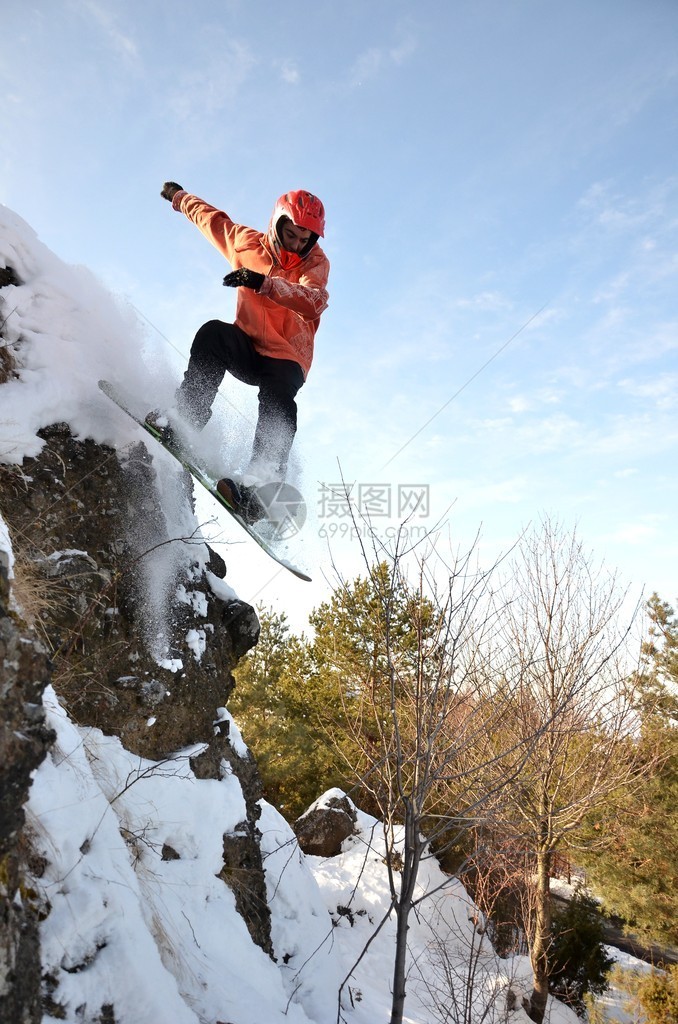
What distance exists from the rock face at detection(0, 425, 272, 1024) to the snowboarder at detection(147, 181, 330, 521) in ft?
2.23

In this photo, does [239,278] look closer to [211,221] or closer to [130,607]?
[211,221]

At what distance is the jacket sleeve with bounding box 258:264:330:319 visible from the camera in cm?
363

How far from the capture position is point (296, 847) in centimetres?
520

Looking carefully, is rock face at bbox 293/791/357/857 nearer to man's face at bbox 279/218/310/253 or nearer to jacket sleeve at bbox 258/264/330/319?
jacket sleeve at bbox 258/264/330/319

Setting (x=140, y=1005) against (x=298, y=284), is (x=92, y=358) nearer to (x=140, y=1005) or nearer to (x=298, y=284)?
(x=298, y=284)

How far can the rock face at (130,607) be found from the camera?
320 cm

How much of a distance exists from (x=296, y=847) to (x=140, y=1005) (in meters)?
3.51

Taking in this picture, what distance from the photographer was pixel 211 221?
450 cm

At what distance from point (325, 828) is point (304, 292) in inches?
425

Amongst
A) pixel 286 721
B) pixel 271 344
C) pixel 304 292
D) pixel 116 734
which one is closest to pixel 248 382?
pixel 271 344

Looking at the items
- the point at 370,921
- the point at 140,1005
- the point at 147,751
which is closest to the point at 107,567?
the point at 147,751

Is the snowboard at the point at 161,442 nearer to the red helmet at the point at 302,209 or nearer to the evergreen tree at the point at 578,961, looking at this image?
the red helmet at the point at 302,209

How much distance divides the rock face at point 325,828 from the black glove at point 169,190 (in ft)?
35.1
